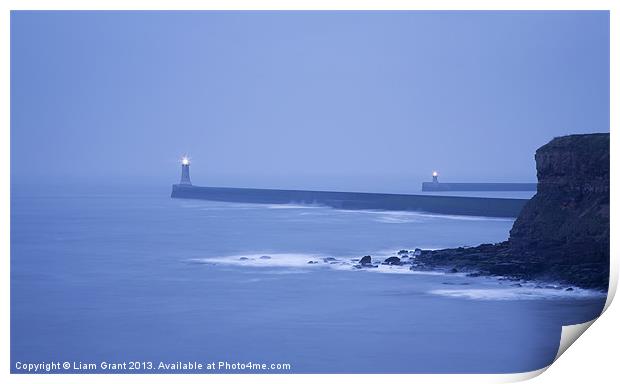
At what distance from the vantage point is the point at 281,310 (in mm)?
9445

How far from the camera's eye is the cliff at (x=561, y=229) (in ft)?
32.2

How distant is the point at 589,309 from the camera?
873 cm

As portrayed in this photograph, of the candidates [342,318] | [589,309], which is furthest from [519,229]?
[342,318]

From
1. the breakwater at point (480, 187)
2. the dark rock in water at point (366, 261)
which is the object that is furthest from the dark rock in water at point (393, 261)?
the breakwater at point (480, 187)

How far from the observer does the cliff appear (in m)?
9.83

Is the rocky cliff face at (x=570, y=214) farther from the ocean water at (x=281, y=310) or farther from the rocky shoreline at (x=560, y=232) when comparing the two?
the ocean water at (x=281, y=310)

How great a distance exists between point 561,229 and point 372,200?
13750 mm

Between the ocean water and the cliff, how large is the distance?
12.9 inches

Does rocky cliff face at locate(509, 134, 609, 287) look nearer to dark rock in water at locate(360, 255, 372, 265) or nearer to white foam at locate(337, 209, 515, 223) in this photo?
dark rock in water at locate(360, 255, 372, 265)

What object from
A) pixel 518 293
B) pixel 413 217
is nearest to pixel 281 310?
pixel 518 293

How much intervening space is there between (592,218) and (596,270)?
0.90 m

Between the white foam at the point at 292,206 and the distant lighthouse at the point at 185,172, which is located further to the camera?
the distant lighthouse at the point at 185,172

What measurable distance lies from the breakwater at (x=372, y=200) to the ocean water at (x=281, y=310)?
16.2 feet
